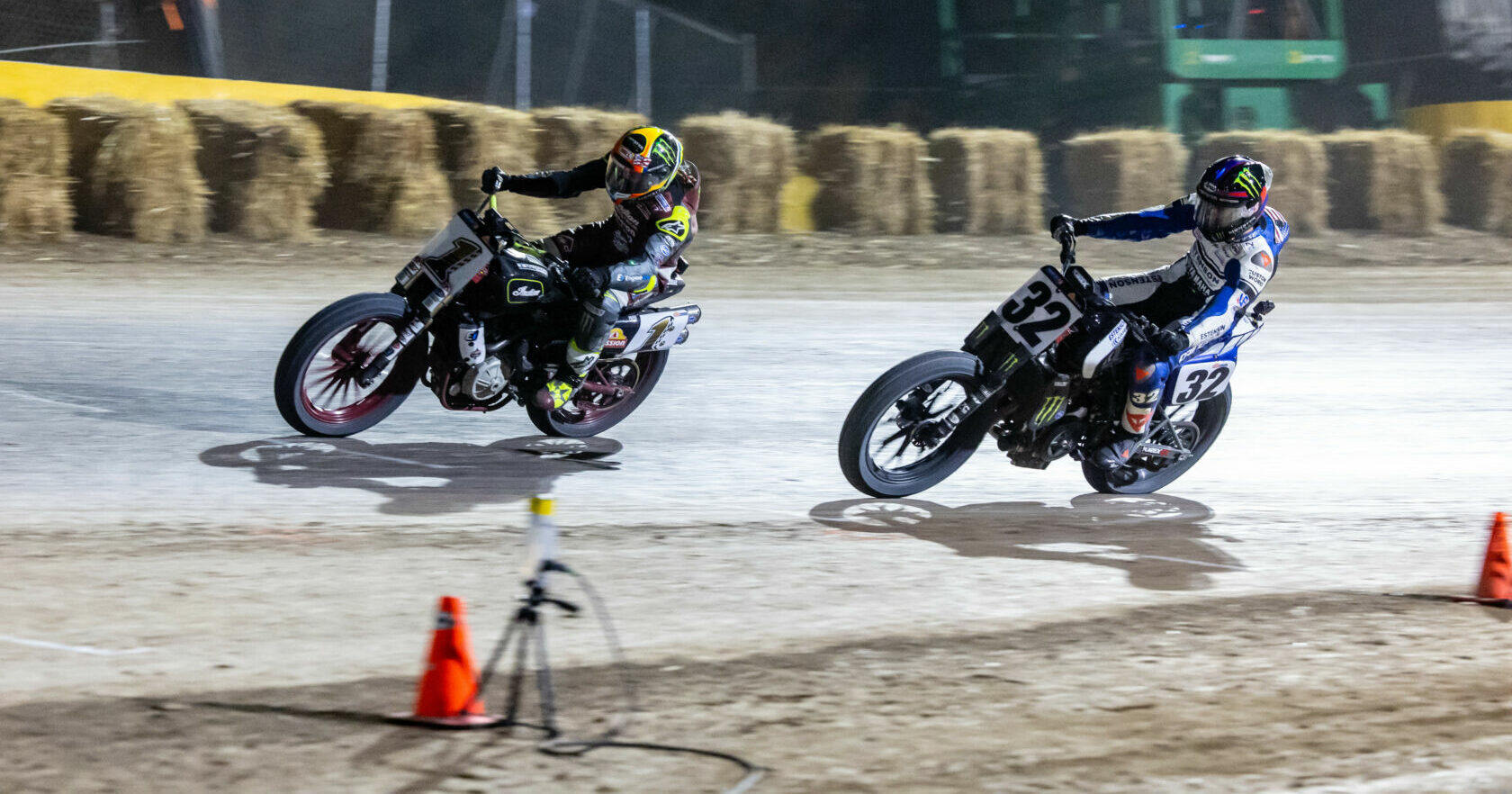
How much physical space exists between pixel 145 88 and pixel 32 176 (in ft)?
7.07

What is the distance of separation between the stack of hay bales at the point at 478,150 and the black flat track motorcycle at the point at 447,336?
26.8ft

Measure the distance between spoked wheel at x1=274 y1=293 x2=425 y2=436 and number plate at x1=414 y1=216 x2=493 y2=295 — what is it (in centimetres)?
24

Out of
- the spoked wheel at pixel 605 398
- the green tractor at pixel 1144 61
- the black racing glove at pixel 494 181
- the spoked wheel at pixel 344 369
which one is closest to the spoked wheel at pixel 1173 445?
the spoked wheel at pixel 605 398

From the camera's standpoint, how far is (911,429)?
22.5 feet

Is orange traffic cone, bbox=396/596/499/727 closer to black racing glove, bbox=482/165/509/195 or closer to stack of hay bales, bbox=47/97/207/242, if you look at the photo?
black racing glove, bbox=482/165/509/195

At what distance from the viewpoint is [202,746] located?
3863mm

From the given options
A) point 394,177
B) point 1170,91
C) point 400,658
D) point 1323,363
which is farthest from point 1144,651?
point 1170,91

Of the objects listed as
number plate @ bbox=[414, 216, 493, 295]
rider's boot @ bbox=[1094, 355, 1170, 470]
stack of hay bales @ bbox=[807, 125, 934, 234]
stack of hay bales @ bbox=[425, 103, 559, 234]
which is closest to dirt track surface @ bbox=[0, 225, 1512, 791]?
rider's boot @ bbox=[1094, 355, 1170, 470]

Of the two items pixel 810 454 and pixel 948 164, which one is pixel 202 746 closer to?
pixel 810 454

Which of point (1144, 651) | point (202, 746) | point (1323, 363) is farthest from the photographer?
point (1323, 363)

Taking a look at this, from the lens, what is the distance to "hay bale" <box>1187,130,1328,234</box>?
1877cm

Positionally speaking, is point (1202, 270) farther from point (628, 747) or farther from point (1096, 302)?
point (628, 747)

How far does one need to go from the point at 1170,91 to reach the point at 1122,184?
5.49 ft

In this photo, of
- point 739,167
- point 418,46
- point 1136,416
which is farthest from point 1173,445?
point 418,46
